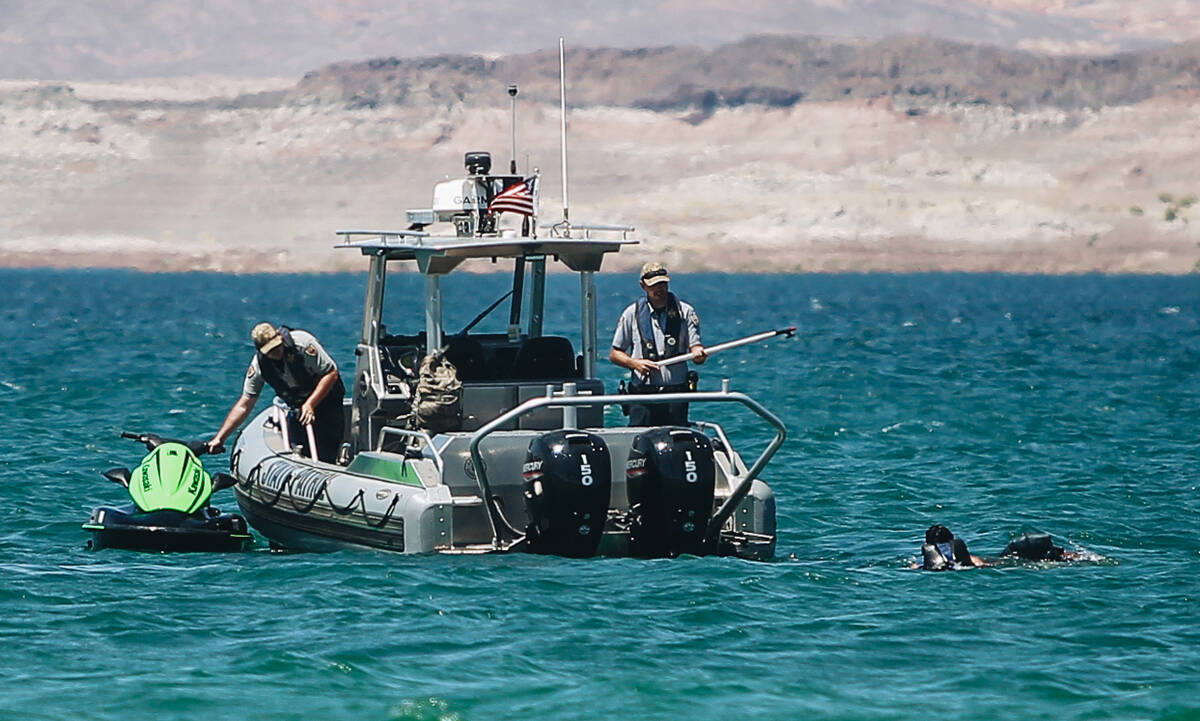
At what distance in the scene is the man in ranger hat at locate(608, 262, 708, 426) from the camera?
Answer: 574 inches

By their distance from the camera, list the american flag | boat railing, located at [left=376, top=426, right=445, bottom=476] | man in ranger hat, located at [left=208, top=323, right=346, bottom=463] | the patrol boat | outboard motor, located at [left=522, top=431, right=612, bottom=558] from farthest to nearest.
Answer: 1. man in ranger hat, located at [left=208, top=323, right=346, bottom=463]
2. the american flag
3. boat railing, located at [left=376, top=426, right=445, bottom=476]
4. the patrol boat
5. outboard motor, located at [left=522, top=431, right=612, bottom=558]

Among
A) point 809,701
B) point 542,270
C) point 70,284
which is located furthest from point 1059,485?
point 70,284

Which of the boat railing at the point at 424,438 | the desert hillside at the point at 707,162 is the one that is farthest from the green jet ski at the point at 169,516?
the desert hillside at the point at 707,162

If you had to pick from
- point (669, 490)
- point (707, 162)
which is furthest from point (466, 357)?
point (707, 162)

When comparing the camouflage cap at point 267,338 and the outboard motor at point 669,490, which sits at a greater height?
the camouflage cap at point 267,338

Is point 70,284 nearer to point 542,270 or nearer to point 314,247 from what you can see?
point 314,247

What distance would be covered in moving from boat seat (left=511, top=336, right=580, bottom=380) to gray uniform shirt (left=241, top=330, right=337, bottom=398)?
163 cm

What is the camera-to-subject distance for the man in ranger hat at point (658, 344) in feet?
47.8

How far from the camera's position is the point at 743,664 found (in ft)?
36.6

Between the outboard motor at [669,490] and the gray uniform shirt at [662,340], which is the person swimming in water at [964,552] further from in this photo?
the gray uniform shirt at [662,340]

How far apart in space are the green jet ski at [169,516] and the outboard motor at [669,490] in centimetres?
358

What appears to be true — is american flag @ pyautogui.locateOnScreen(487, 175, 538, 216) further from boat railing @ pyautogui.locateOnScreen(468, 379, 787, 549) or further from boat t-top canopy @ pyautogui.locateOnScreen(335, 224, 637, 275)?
boat railing @ pyautogui.locateOnScreen(468, 379, 787, 549)

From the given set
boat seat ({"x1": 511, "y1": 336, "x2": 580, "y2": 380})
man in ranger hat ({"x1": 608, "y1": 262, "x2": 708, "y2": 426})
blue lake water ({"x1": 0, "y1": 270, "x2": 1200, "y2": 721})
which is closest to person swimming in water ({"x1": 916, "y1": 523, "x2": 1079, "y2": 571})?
blue lake water ({"x1": 0, "y1": 270, "x2": 1200, "y2": 721})

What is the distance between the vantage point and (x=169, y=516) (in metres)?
15.0
